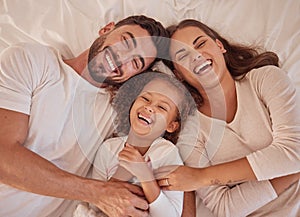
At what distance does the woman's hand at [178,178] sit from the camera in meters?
1.03

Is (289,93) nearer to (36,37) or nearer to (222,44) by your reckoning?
(222,44)

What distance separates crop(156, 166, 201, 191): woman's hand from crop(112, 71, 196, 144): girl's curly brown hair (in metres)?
0.09

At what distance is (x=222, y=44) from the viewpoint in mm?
1199

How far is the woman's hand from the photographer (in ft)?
3.37

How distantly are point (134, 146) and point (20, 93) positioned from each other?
28 cm

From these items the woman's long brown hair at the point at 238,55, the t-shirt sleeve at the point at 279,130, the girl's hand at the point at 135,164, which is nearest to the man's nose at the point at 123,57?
the woman's long brown hair at the point at 238,55

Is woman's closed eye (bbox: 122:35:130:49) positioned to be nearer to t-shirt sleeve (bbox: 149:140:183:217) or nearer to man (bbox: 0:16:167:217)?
man (bbox: 0:16:167:217)

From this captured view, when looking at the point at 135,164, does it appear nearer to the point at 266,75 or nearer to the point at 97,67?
the point at 97,67

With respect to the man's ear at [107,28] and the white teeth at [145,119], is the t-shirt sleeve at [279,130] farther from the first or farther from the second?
the man's ear at [107,28]

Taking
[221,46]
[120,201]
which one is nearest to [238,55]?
[221,46]

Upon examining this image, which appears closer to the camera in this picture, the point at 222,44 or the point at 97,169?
the point at 97,169

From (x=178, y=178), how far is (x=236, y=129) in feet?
0.63

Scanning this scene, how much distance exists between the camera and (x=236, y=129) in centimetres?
111

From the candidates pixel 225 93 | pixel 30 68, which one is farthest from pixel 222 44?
pixel 30 68
